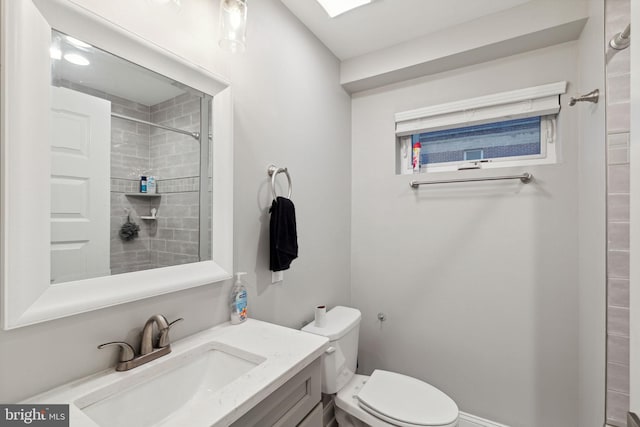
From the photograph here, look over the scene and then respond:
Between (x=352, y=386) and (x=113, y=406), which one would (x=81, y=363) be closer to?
(x=113, y=406)

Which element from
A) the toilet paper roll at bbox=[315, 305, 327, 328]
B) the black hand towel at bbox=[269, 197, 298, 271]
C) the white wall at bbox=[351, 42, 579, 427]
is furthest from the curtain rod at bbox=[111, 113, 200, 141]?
the white wall at bbox=[351, 42, 579, 427]

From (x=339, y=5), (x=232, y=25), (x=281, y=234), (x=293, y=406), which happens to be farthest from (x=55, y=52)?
Result: (x=339, y=5)

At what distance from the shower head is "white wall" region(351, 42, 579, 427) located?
538 mm

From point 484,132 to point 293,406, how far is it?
1.85 m

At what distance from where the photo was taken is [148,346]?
88 centimetres

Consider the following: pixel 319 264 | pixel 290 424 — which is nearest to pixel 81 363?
pixel 290 424

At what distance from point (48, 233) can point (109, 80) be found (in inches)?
18.6

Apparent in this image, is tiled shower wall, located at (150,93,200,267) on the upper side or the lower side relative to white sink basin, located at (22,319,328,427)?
upper

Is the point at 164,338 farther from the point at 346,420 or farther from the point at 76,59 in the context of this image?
the point at 346,420

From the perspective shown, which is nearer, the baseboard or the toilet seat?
the toilet seat

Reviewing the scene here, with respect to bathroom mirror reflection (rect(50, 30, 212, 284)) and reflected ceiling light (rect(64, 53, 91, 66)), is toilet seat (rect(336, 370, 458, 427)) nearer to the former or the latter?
bathroom mirror reflection (rect(50, 30, 212, 284))

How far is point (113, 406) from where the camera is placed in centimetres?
76

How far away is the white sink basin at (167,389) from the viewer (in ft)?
2.44

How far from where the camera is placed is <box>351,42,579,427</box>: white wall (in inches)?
61.4
